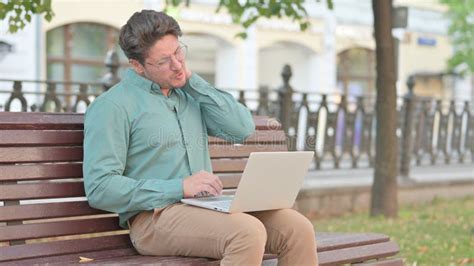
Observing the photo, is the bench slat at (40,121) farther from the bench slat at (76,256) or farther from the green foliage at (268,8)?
the green foliage at (268,8)

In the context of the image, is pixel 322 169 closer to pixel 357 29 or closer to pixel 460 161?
pixel 460 161

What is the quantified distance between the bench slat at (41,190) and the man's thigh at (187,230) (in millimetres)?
387

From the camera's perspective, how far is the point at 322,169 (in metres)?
11.1

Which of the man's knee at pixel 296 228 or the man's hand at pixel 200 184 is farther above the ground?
the man's hand at pixel 200 184

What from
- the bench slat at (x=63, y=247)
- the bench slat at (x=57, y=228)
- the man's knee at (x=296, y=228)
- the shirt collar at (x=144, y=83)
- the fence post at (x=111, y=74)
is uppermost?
the fence post at (x=111, y=74)

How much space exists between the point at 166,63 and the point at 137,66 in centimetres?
15

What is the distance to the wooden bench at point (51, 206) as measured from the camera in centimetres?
375

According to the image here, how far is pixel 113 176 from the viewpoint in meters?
3.59

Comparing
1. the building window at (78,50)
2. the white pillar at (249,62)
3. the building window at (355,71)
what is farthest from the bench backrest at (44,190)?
the building window at (355,71)

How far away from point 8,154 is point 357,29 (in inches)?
1010

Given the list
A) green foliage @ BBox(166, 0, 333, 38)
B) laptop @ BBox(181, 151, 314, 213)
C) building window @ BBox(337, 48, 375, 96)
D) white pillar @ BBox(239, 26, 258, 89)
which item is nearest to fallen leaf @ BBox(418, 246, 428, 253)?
green foliage @ BBox(166, 0, 333, 38)

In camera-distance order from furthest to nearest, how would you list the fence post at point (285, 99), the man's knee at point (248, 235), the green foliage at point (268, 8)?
the fence post at point (285, 99), the green foliage at point (268, 8), the man's knee at point (248, 235)

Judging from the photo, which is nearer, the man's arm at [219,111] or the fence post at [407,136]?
the man's arm at [219,111]

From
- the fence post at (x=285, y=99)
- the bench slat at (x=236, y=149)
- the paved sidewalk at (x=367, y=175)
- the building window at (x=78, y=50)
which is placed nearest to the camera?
the bench slat at (x=236, y=149)
